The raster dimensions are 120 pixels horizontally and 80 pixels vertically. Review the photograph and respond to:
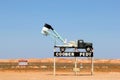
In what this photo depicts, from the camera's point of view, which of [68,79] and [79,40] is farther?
[79,40]

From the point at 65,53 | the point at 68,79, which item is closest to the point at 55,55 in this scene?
the point at 65,53

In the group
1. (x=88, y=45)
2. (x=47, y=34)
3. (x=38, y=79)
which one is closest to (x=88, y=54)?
(x=88, y=45)

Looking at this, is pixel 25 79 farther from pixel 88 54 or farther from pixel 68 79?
pixel 88 54

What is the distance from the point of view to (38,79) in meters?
54.2

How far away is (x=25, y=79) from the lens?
5447 cm

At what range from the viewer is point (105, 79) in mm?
55500

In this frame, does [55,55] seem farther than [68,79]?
Yes

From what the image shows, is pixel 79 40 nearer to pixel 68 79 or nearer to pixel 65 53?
pixel 65 53

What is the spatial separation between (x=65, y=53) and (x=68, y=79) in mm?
7283

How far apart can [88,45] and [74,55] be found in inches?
91.0

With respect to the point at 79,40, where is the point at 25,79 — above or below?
below

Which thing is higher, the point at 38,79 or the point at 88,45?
the point at 88,45

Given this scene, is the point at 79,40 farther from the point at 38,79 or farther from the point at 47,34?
the point at 38,79

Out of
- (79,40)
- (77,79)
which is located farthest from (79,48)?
(77,79)
